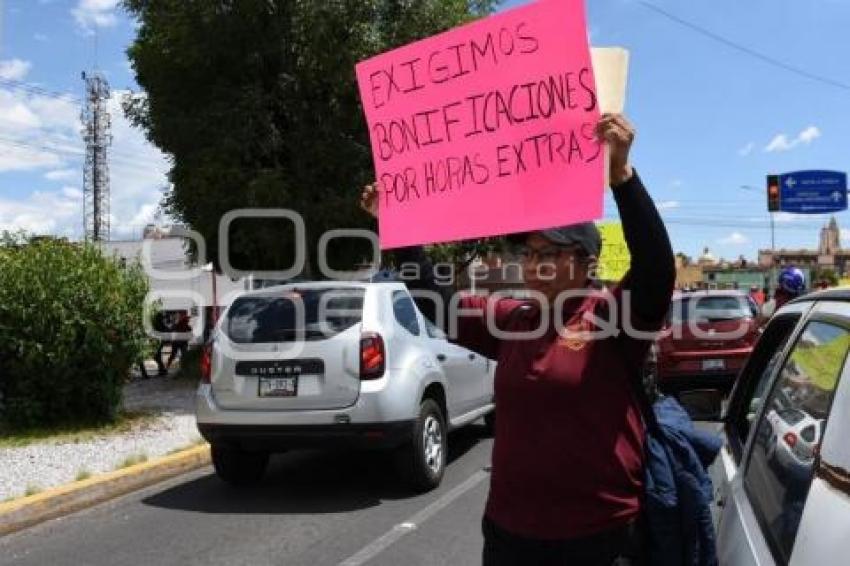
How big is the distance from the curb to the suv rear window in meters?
1.71

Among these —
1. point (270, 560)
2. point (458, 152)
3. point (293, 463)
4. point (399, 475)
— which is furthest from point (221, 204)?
point (458, 152)

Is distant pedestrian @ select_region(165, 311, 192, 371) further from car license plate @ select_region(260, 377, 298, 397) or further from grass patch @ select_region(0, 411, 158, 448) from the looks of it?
car license plate @ select_region(260, 377, 298, 397)

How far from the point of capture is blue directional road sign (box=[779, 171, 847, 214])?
37.7m

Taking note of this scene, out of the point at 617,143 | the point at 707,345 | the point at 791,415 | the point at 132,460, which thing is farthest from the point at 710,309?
the point at 617,143

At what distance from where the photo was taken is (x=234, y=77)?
1520cm

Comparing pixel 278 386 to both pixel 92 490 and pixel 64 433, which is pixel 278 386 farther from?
pixel 64 433

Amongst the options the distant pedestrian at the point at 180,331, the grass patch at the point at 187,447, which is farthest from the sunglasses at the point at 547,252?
the distant pedestrian at the point at 180,331

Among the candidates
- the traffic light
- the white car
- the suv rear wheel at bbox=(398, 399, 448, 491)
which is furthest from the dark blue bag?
the traffic light

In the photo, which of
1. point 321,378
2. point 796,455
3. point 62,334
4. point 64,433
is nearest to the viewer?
point 796,455

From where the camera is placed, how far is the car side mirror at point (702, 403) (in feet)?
12.3

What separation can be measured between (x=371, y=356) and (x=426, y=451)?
977 millimetres

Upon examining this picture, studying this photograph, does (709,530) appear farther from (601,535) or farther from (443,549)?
(443,549)

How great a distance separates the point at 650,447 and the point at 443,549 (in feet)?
12.1

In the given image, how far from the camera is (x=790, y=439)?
260cm
